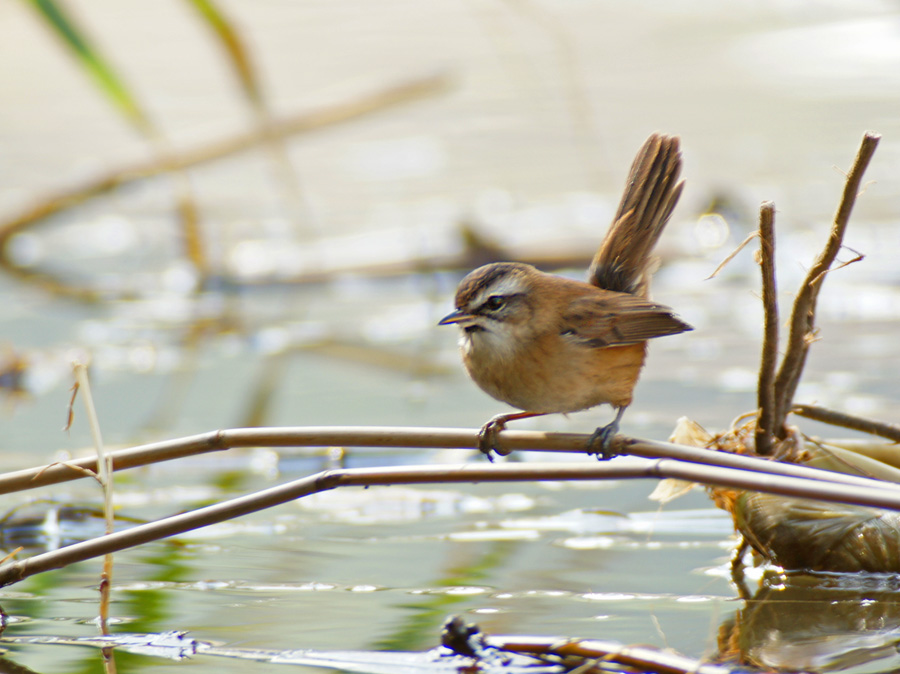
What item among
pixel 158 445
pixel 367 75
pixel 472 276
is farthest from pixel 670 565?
pixel 367 75

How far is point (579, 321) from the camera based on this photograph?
127 inches

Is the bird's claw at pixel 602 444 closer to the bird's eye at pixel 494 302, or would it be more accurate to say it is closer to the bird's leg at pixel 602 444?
the bird's leg at pixel 602 444

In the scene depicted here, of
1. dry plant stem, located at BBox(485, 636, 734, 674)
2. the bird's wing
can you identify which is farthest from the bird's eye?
dry plant stem, located at BBox(485, 636, 734, 674)

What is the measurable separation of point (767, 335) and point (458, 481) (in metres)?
0.95

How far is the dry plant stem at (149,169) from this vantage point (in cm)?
692

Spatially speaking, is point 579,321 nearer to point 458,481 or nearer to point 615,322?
point 615,322

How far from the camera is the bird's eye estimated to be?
3.25 metres

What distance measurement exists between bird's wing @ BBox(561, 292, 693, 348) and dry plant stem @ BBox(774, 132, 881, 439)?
0.35m

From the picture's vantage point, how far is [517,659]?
225 cm

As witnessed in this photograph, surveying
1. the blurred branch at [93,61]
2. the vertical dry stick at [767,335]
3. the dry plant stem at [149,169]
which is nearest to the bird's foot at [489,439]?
the vertical dry stick at [767,335]

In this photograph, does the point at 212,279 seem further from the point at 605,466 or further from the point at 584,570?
the point at 605,466

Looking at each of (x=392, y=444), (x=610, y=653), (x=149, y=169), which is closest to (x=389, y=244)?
(x=149, y=169)

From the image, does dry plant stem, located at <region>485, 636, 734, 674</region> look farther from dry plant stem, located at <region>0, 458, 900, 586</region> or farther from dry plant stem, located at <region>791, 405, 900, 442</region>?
dry plant stem, located at <region>791, 405, 900, 442</region>

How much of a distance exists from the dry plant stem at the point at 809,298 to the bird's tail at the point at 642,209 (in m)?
0.70
